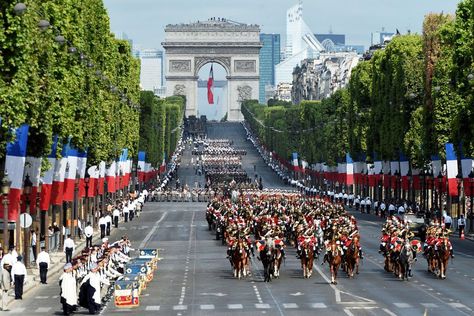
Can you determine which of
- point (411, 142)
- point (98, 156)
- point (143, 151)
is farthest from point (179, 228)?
point (143, 151)

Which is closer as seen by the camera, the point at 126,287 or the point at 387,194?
the point at 126,287

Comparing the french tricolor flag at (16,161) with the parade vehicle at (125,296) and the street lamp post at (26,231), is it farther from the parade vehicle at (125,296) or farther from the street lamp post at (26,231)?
the parade vehicle at (125,296)

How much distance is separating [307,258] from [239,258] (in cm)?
269

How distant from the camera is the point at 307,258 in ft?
215

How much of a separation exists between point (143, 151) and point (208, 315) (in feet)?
467

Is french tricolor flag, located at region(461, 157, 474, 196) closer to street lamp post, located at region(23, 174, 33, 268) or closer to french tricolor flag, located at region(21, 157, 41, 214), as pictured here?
street lamp post, located at region(23, 174, 33, 268)

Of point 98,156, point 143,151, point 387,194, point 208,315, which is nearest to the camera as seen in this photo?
point 208,315

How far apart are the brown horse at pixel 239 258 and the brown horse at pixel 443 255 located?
7.49 m

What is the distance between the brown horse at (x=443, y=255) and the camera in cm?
6344

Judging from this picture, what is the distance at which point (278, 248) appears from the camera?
65000 millimetres

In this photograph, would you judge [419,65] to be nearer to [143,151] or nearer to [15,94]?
[143,151]

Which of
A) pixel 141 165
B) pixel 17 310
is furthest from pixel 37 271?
pixel 141 165

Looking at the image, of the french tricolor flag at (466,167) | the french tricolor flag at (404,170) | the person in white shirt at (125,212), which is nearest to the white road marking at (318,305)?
the french tricolor flag at (466,167)

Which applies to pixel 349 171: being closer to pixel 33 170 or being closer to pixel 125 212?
pixel 125 212
